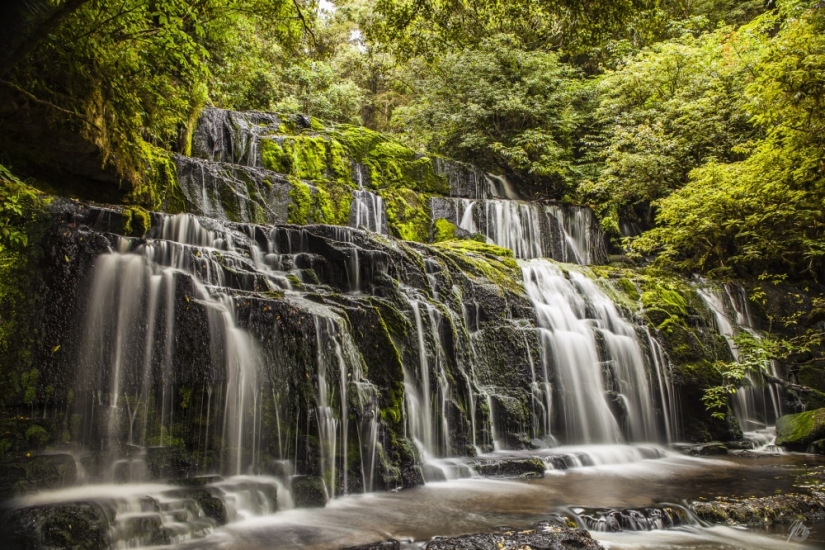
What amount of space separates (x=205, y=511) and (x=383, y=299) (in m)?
3.94

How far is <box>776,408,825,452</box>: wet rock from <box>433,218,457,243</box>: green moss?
935cm

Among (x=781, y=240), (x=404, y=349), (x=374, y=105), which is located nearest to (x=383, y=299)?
(x=404, y=349)

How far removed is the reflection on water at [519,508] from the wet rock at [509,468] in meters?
0.18

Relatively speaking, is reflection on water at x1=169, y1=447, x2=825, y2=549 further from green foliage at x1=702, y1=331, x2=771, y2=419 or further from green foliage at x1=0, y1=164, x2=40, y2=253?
green foliage at x1=0, y1=164, x2=40, y2=253

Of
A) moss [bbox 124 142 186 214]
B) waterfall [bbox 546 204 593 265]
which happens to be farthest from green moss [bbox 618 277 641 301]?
moss [bbox 124 142 186 214]

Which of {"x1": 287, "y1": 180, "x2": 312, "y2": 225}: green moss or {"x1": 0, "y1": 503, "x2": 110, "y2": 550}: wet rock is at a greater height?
{"x1": 287, "y1": 180, "x2": 312, "y2": 225}: green moss

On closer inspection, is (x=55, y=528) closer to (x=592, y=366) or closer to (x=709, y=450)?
(x=592, y=366)

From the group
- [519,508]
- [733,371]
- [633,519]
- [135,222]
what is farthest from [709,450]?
[135,222]

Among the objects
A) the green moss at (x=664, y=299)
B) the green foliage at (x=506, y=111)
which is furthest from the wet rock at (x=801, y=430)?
the green foliage at (x=506, y=111)

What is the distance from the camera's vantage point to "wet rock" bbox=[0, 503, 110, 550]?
400cm

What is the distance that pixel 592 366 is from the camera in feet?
33.5

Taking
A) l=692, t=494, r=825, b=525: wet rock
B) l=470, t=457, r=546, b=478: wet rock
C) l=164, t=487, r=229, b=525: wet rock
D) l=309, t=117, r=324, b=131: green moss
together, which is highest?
l=309, t=117, r=324, b=131: green moss

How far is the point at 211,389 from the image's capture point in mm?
5957

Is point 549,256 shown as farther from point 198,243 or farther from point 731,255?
point 198,243
